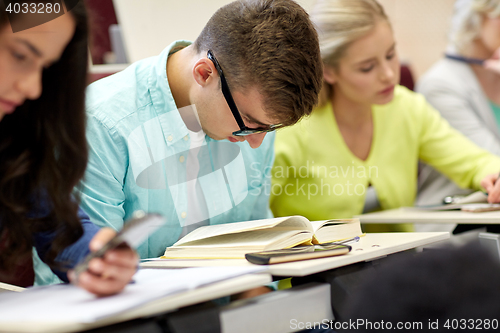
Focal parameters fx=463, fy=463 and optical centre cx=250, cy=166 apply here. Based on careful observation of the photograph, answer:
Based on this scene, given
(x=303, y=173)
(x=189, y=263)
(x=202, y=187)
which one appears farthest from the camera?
(x=303, y=173)

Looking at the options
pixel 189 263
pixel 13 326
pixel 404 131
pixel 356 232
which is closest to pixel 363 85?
pixel 404 131

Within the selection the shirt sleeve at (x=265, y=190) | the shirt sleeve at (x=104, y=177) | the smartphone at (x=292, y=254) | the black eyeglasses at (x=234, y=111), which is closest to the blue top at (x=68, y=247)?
the shirt sleeve at (x=104, y=177)

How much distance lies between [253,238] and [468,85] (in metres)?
1.50

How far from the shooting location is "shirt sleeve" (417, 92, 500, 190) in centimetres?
164

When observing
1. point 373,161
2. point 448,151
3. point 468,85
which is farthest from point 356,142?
point 468,85

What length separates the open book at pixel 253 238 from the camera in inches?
33.3

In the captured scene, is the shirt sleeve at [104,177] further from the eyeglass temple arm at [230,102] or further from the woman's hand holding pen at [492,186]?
the woman's hand holding pen at [492,186]

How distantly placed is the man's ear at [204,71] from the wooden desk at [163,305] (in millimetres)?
475

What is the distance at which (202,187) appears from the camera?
115 cm

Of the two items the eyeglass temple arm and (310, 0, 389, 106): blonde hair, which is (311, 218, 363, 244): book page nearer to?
the eyeglass temple arm

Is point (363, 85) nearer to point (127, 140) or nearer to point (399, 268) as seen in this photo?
point (127, 140)

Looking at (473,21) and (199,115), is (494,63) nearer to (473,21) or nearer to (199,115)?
(473,21)

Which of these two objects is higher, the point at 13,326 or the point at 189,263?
the point at 13,326

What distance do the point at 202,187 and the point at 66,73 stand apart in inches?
19.8
